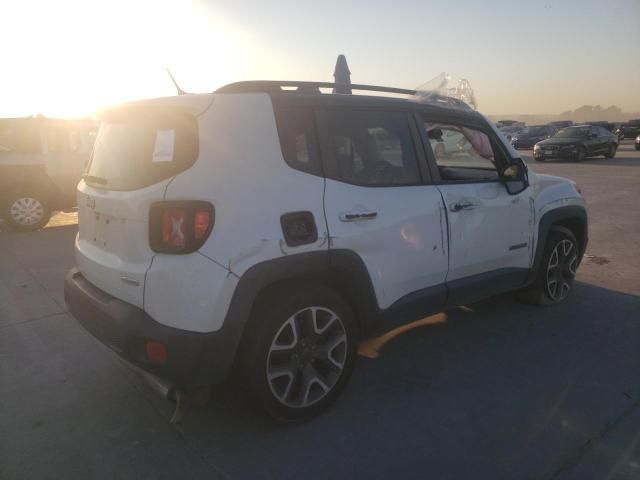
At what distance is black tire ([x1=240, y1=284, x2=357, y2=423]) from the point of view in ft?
7.70

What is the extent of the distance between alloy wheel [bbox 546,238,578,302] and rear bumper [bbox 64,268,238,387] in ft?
10.3

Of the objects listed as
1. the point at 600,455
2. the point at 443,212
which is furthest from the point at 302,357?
the point at 600,455

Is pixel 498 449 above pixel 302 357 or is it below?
below

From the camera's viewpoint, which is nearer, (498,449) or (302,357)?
(498,449)

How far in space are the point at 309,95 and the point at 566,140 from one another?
Result: 21239 mm

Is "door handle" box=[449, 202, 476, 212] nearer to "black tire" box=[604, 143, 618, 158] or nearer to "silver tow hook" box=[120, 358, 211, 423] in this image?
"silver tow hook" box=[120, 358, 211, 423]

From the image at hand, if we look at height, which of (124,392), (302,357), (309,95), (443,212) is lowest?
(124,392)

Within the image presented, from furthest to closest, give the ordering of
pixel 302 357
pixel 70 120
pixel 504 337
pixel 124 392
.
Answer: pixel 70 120 < pixel 504 337 < pixel 124 392 < pixel 302 357

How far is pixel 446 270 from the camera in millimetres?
3113

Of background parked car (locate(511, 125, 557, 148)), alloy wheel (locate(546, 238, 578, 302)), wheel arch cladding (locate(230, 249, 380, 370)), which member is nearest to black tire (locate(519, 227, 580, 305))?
alloy wheel (locate(546, 238, 578, 302))

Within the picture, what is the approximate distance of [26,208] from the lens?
772 cm

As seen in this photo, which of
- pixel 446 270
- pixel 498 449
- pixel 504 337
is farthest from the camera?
pixel 504 337

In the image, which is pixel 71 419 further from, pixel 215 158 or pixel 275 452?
pixel 215 158

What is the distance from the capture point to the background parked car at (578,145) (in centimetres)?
2023
